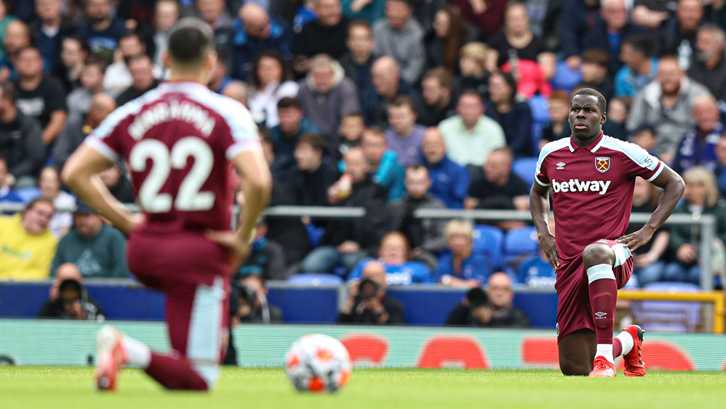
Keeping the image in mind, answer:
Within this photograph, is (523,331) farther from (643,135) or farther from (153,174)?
(153,174)

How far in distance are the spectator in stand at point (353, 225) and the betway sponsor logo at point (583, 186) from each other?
462 cm

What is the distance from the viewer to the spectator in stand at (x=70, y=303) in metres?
13.6

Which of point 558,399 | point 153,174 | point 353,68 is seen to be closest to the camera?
point 153,174

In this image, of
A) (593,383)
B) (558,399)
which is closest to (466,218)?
(593,383)

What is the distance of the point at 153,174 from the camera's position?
645cm

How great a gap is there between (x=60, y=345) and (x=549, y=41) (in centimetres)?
884

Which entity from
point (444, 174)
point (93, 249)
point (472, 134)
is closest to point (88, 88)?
point (93, 249)

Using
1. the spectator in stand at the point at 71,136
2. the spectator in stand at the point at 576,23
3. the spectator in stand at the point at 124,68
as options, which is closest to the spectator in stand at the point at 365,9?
the spectator in stand at the point at 576,23

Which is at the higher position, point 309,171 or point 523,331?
point 309,171

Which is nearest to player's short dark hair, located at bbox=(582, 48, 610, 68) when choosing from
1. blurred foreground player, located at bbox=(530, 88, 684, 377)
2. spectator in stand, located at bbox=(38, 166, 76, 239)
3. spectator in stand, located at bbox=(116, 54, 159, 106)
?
spectator in stand, located at bbox=(116, 54, 159, 106)

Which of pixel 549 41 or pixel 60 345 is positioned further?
pixel 549 41

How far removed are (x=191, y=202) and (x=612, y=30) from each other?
39.7 feet

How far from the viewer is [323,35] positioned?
17.6 m

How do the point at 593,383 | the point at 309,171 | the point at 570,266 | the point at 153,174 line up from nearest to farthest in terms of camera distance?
the point at 153,174, the point at 593,383, the point at 570,266, the point at 309,171
